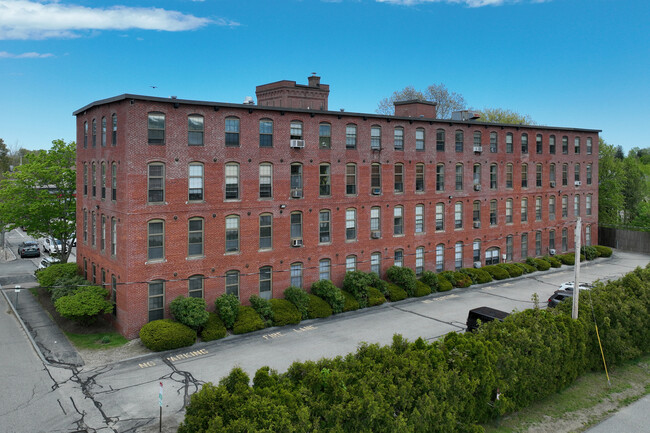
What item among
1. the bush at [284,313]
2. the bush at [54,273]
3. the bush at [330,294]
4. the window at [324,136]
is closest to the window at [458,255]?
the bush at [330,294]

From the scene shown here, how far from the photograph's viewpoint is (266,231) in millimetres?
30266

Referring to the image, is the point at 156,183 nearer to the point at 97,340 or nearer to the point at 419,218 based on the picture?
the point at 97,340

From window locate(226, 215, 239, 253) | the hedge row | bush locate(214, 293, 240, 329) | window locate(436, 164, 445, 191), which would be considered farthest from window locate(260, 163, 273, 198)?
the hedge row

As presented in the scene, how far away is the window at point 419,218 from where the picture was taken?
1491 inches

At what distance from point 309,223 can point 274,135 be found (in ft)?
20.1

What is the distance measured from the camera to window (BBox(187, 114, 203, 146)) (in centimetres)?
2712

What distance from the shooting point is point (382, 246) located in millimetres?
35875

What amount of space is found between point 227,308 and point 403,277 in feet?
44.8

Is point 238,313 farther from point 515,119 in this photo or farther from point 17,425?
point 515,119

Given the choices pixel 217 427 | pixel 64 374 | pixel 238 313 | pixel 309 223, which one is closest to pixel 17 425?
pixel 64 374

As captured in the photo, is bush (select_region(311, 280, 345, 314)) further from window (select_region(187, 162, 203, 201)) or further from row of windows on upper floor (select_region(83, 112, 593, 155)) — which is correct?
window (select_region(187, 162, 203, 201))

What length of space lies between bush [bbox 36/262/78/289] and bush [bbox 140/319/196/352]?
1134cm

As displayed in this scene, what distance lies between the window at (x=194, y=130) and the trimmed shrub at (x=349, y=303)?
13089mm

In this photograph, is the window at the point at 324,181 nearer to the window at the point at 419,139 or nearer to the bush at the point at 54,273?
the window at the point at 419,139
